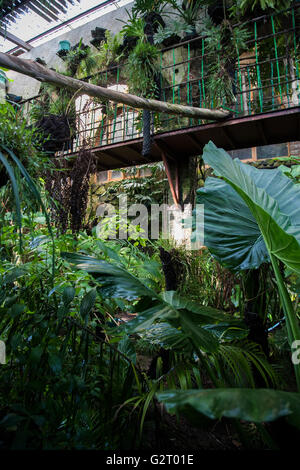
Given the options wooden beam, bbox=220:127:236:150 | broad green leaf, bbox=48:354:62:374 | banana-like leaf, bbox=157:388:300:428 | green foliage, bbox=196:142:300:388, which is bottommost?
broad green leaf, bbox=48:354:62:374

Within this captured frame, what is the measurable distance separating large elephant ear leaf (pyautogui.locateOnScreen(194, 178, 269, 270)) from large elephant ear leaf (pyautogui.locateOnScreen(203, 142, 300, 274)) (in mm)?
58

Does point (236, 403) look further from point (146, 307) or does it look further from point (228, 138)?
point (228, 138)

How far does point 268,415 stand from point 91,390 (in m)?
0.62

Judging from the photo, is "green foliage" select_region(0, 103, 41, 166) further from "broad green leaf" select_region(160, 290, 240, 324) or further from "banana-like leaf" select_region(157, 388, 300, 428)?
"banana-like leaf" select_region(157, 388, 300, 428)

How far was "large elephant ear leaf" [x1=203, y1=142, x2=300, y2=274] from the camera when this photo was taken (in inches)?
39.0

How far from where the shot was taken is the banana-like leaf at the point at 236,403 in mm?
572

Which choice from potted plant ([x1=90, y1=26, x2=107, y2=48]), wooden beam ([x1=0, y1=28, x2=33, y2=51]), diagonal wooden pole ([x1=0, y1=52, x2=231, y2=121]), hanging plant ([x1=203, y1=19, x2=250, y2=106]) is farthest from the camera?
wooden beam ([x1=0, y1=28, x2=33, y2=51])

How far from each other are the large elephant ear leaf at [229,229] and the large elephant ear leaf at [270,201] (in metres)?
0.06

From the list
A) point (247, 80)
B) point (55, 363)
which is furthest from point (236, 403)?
point (247, 80)

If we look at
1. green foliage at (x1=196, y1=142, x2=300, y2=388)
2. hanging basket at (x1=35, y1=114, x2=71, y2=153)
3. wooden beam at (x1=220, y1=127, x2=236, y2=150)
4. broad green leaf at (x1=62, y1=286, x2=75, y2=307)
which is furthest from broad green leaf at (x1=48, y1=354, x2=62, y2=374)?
hanging basket at (x1=35, y1=114, x2=71, y2=153)

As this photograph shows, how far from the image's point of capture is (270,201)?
126 centimetres

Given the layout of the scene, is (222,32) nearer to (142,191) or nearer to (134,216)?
(142,191)

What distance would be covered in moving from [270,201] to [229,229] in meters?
0.31

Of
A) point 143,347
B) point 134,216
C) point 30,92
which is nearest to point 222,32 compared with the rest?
point 134,216
